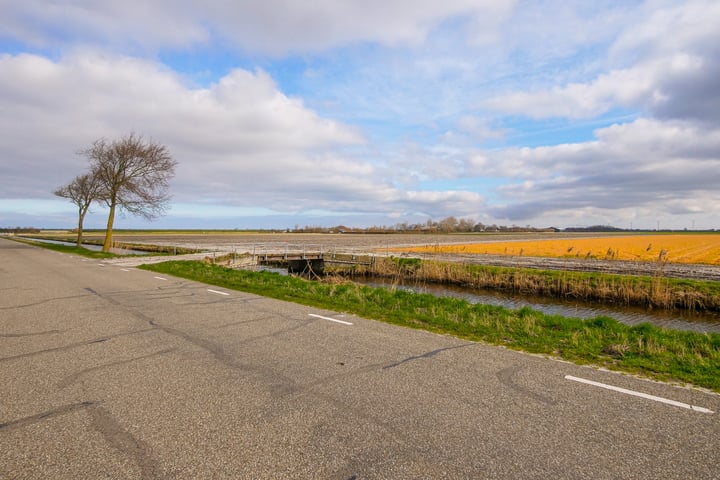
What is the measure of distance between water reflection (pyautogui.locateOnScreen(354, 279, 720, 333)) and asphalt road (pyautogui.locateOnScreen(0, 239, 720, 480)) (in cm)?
1281

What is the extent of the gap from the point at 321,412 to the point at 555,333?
20.7 feet

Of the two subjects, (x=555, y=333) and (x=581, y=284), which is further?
(x=581, y=284)

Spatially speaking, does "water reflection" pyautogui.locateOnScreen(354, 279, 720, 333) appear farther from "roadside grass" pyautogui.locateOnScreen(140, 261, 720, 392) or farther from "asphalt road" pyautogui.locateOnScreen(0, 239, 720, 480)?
"asphalt road" pyautogui.locateOnScreen(0, 239, 720, 480)

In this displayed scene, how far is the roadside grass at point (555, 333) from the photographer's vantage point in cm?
640

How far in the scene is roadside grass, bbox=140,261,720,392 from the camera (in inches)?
252

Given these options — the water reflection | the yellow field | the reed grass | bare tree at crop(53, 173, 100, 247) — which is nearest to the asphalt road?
the water reflection

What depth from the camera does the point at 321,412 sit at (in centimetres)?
432

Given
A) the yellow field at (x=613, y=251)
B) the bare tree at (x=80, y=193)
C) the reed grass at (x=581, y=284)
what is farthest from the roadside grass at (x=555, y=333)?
the bare tree at (x=80, y=193)

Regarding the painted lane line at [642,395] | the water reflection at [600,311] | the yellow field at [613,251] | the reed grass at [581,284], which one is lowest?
the water reflection at [600,311]

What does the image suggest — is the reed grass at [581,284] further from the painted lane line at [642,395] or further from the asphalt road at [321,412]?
the painted lane line at [642,395]

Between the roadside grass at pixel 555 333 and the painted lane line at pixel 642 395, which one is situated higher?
the painted lane line at pixel 642 395

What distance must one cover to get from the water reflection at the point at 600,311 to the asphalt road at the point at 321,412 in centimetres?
1281

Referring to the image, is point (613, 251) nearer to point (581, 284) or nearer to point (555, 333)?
point (581, 284)

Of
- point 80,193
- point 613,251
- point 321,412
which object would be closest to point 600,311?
point 321,412
